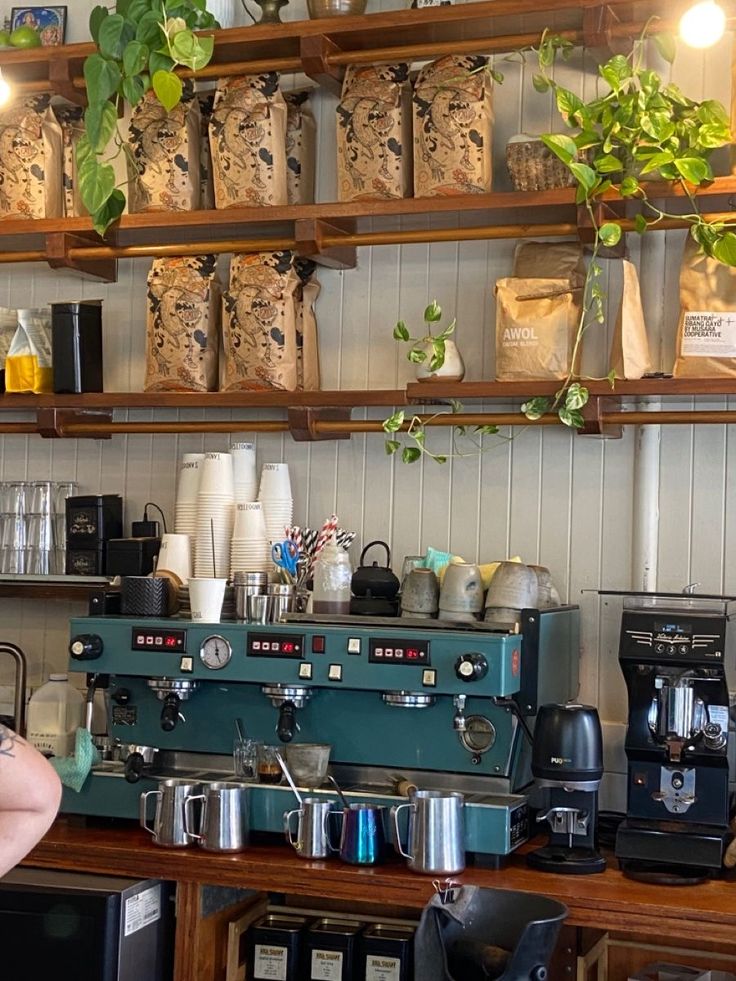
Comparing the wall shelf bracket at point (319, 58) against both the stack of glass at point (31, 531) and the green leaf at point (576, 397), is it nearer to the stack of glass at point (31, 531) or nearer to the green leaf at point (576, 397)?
the green leaf at point (576, 397)

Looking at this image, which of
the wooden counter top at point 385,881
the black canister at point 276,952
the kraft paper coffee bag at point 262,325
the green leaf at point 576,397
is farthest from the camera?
the kraft paper coffee bag at point 262,325

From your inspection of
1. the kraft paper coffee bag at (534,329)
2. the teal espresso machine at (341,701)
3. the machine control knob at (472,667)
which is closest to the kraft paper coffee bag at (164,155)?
the kraft paper coffee bag at (534,329)

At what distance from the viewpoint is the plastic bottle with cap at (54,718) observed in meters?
3.37

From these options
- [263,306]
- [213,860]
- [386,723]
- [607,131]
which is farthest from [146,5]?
[213,860]

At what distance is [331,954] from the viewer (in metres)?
3.02

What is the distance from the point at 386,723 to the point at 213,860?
0.48 meters

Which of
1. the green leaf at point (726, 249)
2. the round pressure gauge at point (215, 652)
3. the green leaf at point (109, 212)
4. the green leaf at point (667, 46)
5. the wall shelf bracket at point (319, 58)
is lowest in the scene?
the round pressure gauge at point (215, 652)

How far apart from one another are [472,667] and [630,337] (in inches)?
34.7

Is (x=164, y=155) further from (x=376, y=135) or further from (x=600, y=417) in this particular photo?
(x=600, y=417)

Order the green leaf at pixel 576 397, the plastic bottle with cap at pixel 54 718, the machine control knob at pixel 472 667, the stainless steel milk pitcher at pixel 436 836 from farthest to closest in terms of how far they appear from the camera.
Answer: the plastic bottle with cap at pixel 54 718 < the green leaf at pixel 576 397 < the machine control knob at pixel 472 667 < the stainless steel milk pitcher at pixel 436 836

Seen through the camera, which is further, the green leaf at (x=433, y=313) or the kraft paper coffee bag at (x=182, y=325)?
the kraft paper coffee bag at (x=182, y=325)

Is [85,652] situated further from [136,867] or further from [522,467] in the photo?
[522,467]

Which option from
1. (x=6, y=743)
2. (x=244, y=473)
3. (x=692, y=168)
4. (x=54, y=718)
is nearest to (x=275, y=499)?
(x=244, y=473)

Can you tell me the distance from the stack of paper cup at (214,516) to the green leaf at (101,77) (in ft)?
3.12
